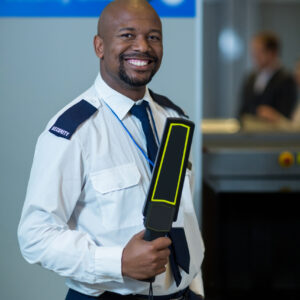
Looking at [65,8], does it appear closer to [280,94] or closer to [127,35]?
[127,35]

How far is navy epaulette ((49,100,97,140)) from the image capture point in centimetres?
122

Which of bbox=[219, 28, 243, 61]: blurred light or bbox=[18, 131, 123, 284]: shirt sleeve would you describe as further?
bbox=[219, 28, 243, 61]: blurred light

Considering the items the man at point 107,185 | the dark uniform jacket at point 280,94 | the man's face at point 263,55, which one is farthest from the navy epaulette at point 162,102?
the man's face at point 263,55

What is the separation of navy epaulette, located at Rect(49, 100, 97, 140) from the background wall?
367 millimetres

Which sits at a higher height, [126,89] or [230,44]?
[230,44]

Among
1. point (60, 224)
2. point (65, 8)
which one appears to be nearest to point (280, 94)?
point (65, 8)

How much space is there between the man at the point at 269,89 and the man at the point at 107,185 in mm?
2693

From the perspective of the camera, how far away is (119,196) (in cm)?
124

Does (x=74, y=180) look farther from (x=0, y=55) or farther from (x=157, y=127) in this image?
(x=0, y=55)

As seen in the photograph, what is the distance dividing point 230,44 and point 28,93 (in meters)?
5.19

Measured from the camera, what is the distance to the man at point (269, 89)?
4273 mm

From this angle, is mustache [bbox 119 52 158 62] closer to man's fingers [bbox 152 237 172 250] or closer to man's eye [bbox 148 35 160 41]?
man's eye [bbox 148 35 160 41]

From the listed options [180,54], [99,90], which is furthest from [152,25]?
[180,54]

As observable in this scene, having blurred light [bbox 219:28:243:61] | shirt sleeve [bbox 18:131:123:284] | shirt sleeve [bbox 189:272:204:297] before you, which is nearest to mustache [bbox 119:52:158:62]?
shirt sleeve [bbox 18:131:123:284]
